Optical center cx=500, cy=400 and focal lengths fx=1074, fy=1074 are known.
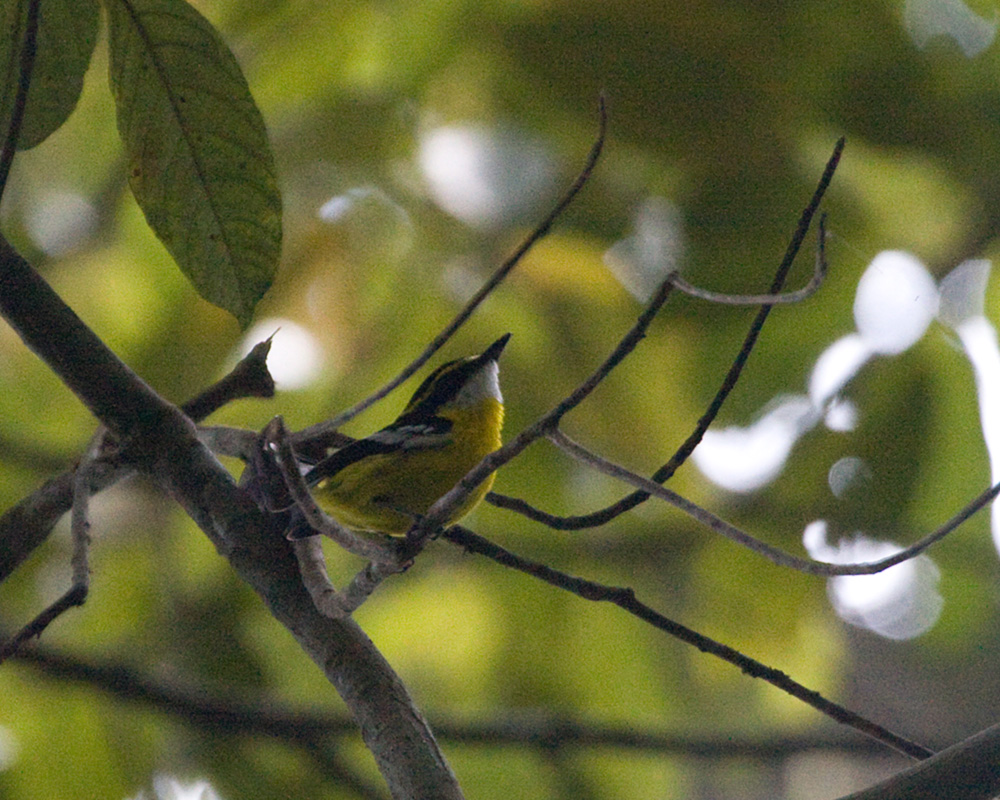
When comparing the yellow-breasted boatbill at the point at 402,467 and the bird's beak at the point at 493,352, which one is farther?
the bird's beak at the point at 493,352

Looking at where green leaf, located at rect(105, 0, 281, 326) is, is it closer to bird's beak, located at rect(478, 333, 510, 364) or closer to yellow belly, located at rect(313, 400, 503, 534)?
yellow belly, located at rect(313, 400, 503, 534)

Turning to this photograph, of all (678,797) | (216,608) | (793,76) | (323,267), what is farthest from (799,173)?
(678,797)

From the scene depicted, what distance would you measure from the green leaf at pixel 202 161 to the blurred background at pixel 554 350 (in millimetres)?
1107

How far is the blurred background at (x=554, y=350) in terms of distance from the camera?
2.50 metres

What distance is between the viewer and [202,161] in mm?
1616

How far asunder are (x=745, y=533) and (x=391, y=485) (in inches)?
45.6

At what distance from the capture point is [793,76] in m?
2.46

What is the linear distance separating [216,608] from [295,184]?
134 cm

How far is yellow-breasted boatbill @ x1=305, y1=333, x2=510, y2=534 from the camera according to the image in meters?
2.27

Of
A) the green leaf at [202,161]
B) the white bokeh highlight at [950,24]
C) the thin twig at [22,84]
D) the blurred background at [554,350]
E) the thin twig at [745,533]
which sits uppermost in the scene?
the thin twig at [22,84]

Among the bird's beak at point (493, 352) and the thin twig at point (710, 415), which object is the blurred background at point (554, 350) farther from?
the thin twig at point (710, 415)

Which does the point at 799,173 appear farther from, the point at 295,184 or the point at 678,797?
the point at 678,797

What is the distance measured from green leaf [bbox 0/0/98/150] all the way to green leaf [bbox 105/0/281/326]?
0.05 metres

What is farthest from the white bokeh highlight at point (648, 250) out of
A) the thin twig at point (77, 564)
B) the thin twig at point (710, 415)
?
the thin twig at point (77, 564)
